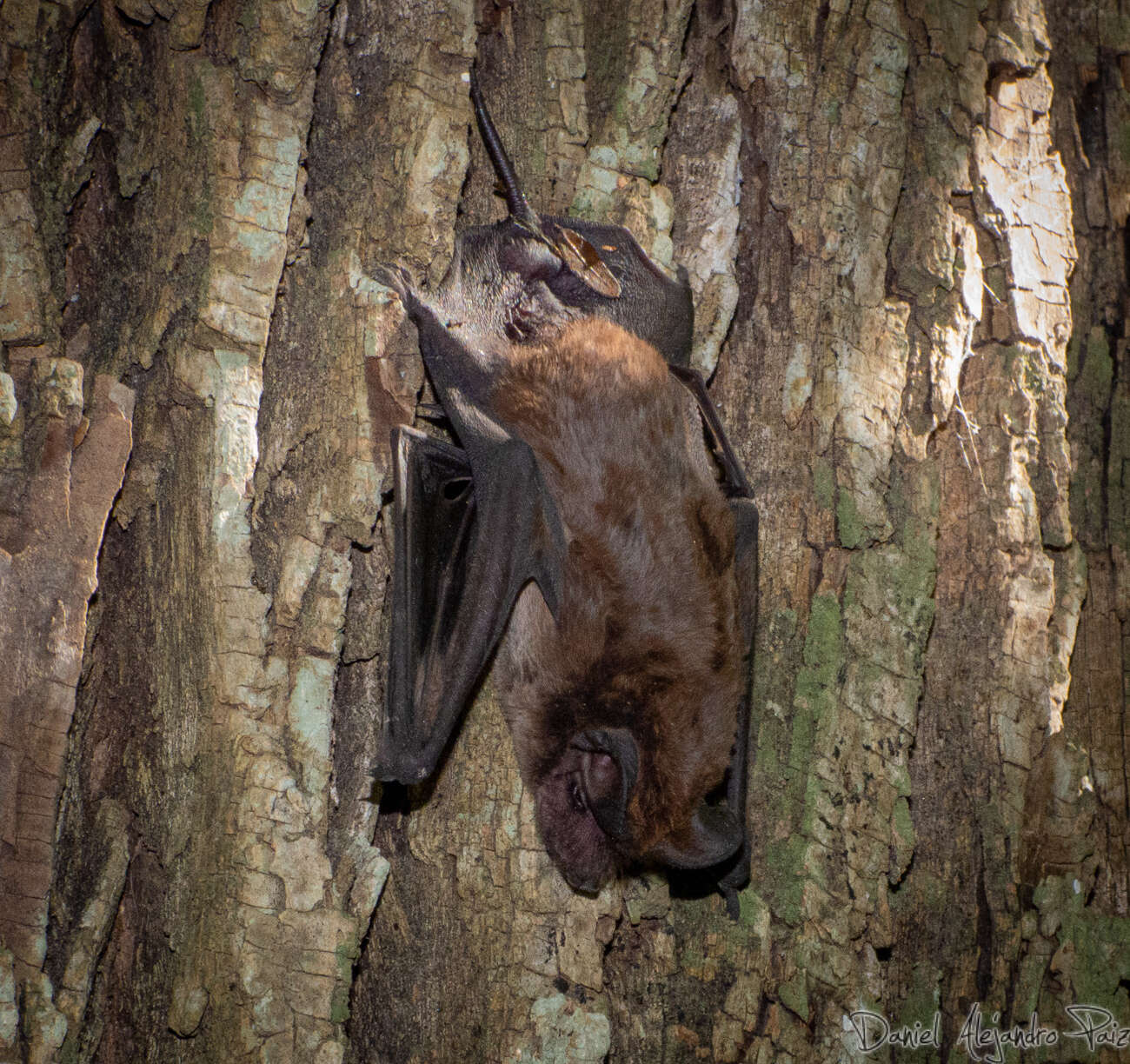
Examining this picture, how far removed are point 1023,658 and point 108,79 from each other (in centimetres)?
346

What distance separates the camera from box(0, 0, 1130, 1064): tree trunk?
283cm

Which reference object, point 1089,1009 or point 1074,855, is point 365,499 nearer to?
point 1074,855

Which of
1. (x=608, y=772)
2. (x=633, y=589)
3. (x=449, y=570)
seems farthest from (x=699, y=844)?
(x=449, y=570)

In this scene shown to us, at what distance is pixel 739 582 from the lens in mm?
3318

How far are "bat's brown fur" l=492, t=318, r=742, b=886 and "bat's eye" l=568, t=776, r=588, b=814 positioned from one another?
38 mm

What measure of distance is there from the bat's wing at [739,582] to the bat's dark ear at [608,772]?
1.12 feet

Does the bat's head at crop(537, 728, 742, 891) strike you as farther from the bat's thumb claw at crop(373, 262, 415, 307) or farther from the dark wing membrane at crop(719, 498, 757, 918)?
the bat's thumb claw at crop(373, 262, 415, 307)

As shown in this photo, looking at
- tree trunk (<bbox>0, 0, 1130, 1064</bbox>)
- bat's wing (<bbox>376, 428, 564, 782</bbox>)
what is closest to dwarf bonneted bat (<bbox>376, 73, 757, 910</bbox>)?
bat's wing (<bbox>376, 428, 564, 782</bbox>)

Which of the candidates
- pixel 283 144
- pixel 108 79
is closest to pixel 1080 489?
pixel 283 144

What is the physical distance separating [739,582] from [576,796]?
2.87ft

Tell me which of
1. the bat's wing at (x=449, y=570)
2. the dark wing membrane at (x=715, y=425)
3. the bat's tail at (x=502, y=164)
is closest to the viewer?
the bat's wing at (x=449, y=570)

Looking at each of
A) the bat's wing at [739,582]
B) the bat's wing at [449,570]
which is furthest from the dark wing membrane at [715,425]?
the bat's wing at [449,570]

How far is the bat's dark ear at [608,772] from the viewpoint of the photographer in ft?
10.2

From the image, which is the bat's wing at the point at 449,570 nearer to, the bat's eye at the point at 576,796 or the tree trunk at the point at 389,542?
the tree trunk at the point at 389,542
